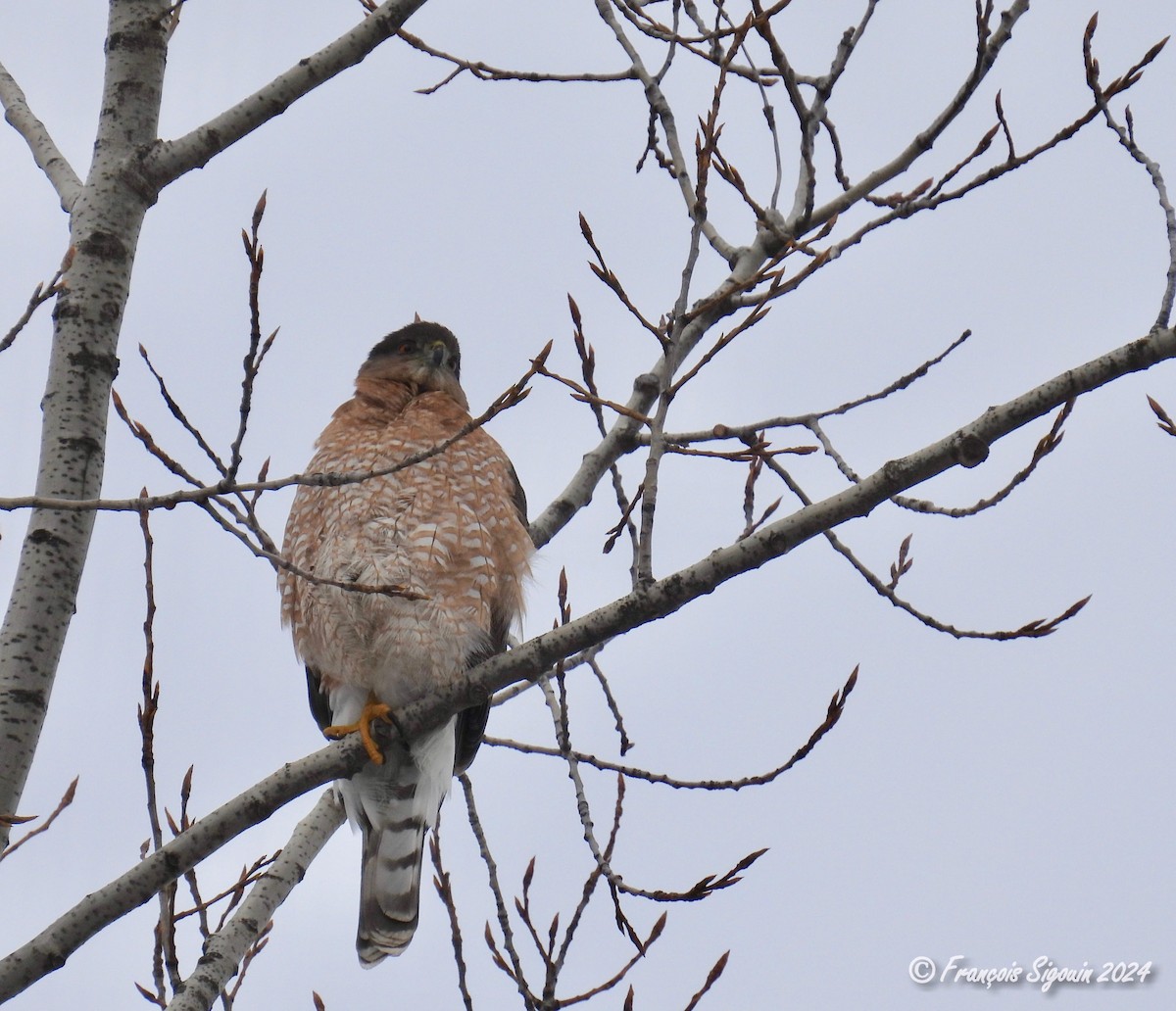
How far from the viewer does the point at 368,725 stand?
12.9ft

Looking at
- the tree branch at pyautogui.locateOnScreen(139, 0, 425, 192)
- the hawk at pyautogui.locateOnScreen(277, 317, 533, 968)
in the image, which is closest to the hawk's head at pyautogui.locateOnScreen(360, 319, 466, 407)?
the hawk at pyautogui.locateOnScreen(277, 317, 533, 968)

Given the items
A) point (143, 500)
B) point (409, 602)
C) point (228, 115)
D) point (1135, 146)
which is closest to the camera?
point (143, 500)

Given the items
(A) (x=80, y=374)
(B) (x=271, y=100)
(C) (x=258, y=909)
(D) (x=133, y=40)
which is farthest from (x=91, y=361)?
(C) (x=258, y=909)

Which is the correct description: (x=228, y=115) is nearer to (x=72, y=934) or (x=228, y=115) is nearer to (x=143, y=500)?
(x=143, y=500)

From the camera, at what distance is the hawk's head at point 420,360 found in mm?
5336

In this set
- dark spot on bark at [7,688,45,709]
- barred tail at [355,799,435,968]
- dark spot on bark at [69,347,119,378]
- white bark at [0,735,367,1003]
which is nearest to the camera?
white bark at [0,735,367,1003]

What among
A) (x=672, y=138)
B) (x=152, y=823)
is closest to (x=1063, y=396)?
(x=672, y=138)

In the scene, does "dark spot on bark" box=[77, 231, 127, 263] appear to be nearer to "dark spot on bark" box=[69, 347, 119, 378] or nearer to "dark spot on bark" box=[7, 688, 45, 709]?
"dark spot on bark" box=[69, 347, 119, 378]

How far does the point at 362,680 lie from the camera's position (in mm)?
4250

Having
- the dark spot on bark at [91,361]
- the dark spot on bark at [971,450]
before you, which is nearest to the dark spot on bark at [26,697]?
the dark spot on bark at [91,361]

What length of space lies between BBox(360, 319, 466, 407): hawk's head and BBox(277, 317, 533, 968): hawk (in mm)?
480

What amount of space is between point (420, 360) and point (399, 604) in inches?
57.7

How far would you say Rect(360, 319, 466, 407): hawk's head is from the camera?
5.34 m

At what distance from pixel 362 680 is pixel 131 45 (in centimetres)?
202
